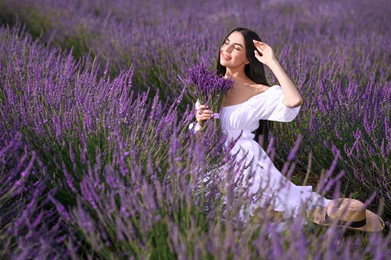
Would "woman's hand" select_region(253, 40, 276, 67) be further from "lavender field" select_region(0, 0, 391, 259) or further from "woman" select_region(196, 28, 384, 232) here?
"lavender field" select_region(0, 0, 391, 259)

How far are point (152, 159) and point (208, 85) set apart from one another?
502mm

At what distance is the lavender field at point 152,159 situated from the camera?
1.43 meters

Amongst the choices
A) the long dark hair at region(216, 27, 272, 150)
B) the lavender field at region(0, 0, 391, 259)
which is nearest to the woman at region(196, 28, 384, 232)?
the long dark hair at region(216, 27, 272, 150)

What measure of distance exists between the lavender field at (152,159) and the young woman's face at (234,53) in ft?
1.41

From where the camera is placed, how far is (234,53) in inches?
100

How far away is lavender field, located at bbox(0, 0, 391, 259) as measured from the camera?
4.70 ft

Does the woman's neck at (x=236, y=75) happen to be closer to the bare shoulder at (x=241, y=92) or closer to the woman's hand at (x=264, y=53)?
the bare shoulder at (x=241, y=92)

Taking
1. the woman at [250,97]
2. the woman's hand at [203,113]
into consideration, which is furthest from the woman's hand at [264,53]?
the woman's hand at [203,113]

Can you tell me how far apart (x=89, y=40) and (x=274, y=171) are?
11.1 ft

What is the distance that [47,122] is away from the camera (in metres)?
2.19

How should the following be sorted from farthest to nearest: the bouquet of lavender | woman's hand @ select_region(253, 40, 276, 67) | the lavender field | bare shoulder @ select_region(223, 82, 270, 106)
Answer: bare shoulder @ select_region(223, 82, 270, 106) → woman's hand @ select_region(253, 40, 276, 67) → the bouquet of lavender → the lavender field

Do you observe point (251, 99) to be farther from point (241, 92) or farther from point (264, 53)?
point (264, 53)

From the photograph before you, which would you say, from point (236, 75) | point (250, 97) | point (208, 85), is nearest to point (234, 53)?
point (236, 75)

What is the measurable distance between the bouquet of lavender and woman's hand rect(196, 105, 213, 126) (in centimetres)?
2
